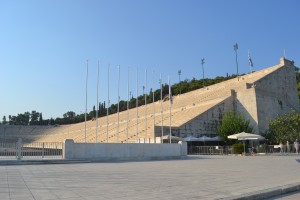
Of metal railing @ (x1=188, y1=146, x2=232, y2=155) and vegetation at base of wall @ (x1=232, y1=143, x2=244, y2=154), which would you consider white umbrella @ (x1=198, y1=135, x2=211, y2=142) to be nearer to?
metal railing @ (x1=188, y1=146, x2=232, y2=155)

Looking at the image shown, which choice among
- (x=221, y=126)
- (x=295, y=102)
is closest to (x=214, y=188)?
Result: (x=221, y=126)

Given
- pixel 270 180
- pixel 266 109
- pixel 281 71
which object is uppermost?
pixel 281 71

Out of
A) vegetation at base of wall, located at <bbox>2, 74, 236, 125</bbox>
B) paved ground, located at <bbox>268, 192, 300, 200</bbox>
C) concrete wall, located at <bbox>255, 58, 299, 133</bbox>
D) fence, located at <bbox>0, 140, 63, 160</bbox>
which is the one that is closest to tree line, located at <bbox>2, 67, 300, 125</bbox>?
vegetation at base of wall, located at <bbox>2, 74, 236, 125</bbox>

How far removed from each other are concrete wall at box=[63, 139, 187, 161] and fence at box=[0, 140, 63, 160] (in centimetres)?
121

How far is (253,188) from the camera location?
9742 mm

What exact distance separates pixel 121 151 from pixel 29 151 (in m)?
6.16

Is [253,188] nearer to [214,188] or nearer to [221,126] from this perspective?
[214,188]

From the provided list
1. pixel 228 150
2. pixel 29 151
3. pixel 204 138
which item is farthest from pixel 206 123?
pixel 29 151

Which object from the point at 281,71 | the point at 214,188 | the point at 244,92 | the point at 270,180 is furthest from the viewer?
the point at 281,71

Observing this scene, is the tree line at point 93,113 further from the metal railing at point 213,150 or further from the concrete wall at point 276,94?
the metal railing at point 213,150

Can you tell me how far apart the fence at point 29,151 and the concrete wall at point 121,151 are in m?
1.21

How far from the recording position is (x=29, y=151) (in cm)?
2248

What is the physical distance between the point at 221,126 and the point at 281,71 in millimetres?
18493

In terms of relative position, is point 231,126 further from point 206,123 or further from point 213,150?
point 213,150
